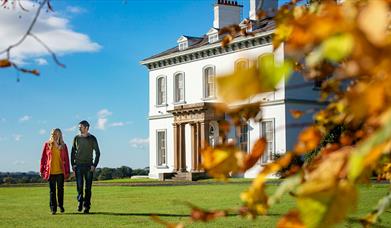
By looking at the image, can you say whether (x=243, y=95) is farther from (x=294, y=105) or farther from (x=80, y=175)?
(x=294, y=105)

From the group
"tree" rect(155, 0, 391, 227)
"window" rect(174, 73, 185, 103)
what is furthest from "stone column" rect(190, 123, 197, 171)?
"tree" rect(155, 0, 391, 227)

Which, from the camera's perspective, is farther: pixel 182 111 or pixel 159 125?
pixel 159 125

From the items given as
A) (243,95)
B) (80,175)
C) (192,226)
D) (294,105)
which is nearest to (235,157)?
(243,95)

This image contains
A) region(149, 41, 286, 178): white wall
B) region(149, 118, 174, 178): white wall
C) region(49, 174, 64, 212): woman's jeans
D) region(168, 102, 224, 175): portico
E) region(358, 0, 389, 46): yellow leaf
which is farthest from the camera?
region(149, 118, 174, 178): white wall

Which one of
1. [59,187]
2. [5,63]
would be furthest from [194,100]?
[5,63]

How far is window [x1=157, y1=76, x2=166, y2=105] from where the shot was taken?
3900cm

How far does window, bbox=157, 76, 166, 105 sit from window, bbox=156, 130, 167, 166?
1855 millimetres

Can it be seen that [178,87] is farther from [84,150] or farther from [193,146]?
[84,150]

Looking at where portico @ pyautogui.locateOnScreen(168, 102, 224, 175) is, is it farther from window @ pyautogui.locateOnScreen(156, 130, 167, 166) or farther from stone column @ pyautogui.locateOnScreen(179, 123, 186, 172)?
window @ pyautogui.locateOnScreen(156, 130, 167, 166)

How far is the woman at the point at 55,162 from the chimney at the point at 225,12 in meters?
24.6

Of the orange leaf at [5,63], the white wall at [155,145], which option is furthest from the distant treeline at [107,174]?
the orange leaf at [5,63]

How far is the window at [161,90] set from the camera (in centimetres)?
3900

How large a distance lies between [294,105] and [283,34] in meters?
30.6

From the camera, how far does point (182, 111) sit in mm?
35688
